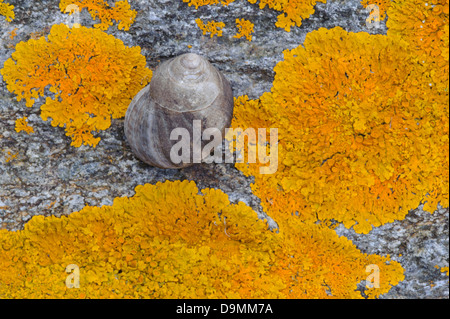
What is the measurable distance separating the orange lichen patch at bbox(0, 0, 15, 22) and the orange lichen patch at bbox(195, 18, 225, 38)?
4.67 ft

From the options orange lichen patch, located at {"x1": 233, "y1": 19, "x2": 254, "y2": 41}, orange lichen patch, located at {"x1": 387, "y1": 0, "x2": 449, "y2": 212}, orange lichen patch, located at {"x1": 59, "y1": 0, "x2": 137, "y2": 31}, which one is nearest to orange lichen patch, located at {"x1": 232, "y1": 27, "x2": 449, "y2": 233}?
orange lichen patch, located at {"x1": 387, "y1": 0, "x2": 449, "y2": 212}

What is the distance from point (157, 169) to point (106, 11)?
1278 millimetres

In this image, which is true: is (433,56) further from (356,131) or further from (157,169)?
(157,169)

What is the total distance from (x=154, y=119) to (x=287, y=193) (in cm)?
113

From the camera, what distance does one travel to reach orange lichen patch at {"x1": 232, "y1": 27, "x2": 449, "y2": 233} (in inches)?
132

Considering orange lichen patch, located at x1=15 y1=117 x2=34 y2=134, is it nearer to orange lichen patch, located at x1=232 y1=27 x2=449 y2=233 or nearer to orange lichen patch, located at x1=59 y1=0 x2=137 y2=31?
orange lichen patch, located at x1=59 y1=0 x2=137 y2=31

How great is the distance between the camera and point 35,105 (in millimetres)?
3533

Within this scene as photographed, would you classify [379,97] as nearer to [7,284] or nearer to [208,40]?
[208,40]

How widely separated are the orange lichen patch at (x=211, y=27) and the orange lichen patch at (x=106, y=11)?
1.71ft

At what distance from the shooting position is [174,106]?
3.12 m

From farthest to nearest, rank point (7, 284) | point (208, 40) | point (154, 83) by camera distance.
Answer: point (208, 40) < point (7, 284) < point (154, 83)

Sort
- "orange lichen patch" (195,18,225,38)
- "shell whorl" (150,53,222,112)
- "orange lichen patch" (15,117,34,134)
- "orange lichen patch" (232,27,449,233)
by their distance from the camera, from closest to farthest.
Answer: "shell whorl" (150,53,222,112)
"orange lichen patch" (232,27,449,233)
"orange lichen patch" (15,117,34,134)
"orange lichen patch" (195,18,225,38)

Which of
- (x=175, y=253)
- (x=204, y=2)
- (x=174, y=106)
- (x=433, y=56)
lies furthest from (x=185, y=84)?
(x=433, y=56)

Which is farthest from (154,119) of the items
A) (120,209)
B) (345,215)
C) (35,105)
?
(345,215)
